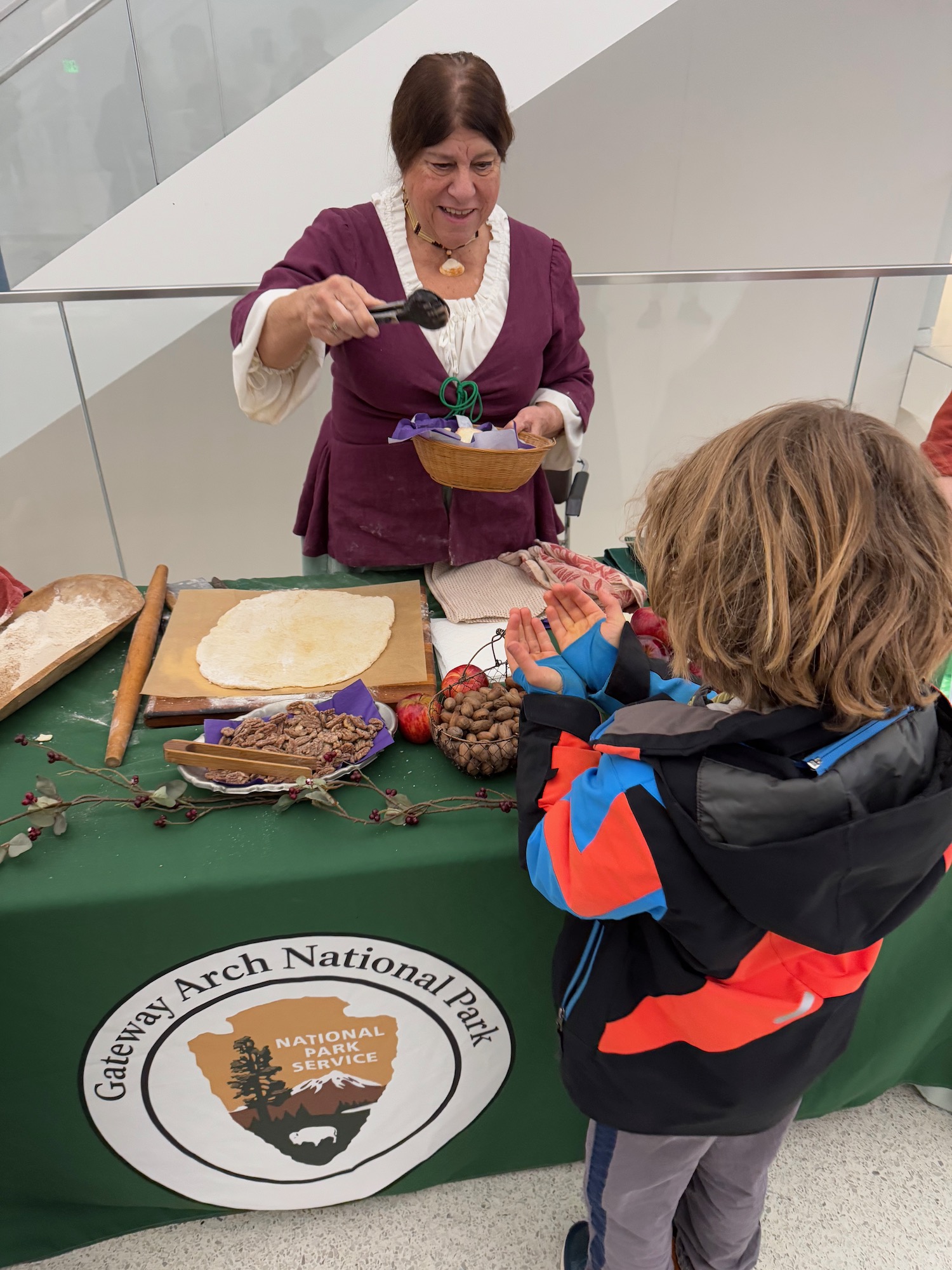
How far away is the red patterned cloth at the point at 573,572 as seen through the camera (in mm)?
1422

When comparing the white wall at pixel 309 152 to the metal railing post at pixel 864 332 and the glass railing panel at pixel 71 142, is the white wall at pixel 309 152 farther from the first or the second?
the metal railing post at pixel 864 332

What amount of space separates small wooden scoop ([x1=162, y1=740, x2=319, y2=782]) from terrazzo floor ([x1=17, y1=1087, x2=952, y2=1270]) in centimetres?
83

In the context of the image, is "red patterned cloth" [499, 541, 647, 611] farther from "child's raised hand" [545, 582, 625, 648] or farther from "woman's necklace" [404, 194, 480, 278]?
"woman's necklace" [404, 194, 480, 278]

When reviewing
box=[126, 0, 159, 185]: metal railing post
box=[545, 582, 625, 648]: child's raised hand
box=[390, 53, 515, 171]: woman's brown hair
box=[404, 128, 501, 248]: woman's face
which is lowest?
box=[545, 582, 625, 648]: child's raised hand

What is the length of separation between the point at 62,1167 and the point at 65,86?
12.5 ft

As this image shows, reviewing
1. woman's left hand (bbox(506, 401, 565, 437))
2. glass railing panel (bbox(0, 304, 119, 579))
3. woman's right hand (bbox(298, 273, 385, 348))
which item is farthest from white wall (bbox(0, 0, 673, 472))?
woman's right hand (bbox(298, 273, 385, 348))

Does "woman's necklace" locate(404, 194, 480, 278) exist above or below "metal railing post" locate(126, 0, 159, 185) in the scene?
below

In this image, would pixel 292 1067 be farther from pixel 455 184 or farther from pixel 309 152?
pixel 309 152

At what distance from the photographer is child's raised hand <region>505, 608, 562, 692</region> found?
93 centimetres

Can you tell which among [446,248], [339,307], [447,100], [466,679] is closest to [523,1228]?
[466,679]

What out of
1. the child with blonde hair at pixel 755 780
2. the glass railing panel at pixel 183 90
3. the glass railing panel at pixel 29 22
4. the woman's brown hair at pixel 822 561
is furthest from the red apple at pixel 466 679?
the glass railing panel at pixel 29 22

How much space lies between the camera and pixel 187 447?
3004 millimetres

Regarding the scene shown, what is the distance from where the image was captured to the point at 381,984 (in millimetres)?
1044

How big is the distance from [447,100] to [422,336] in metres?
0.35
